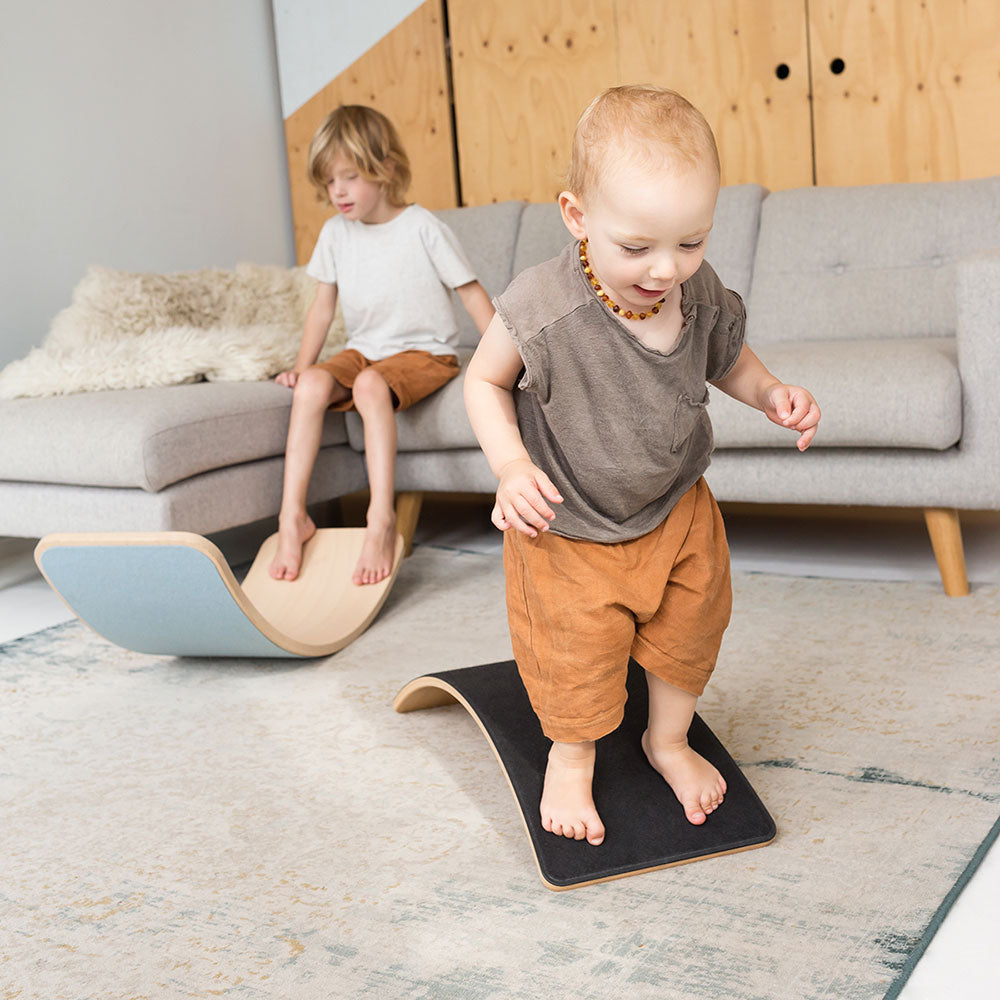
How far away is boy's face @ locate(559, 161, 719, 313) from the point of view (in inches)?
40.0

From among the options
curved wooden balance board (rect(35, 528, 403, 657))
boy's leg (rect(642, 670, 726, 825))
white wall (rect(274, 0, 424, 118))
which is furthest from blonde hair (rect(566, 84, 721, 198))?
white wall (rect(274, 0, 424, 118))

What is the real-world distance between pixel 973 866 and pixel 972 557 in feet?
4.04

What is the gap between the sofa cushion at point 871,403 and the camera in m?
1.95

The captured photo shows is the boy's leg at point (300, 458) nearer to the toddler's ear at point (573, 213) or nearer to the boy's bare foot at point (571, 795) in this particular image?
the boy's bare foot at point (571, 795)

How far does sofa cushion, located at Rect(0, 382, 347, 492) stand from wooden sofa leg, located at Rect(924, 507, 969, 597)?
1303mm

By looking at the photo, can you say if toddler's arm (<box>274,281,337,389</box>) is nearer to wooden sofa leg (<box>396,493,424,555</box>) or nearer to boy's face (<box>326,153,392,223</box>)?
boy's face (<box>326,153,392,223</box>)

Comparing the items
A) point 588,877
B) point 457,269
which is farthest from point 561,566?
point 457,269

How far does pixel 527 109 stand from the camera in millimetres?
3631

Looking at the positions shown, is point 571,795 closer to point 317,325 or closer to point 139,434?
point 139,434

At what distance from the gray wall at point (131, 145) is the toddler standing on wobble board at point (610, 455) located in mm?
2394

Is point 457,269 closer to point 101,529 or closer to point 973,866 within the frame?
point 101,529

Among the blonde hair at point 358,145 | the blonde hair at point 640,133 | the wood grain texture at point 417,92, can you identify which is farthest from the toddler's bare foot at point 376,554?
the wood grain texture at point 417,92

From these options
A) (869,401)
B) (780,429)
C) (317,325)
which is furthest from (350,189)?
(869,401)

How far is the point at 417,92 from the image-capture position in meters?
3.85
